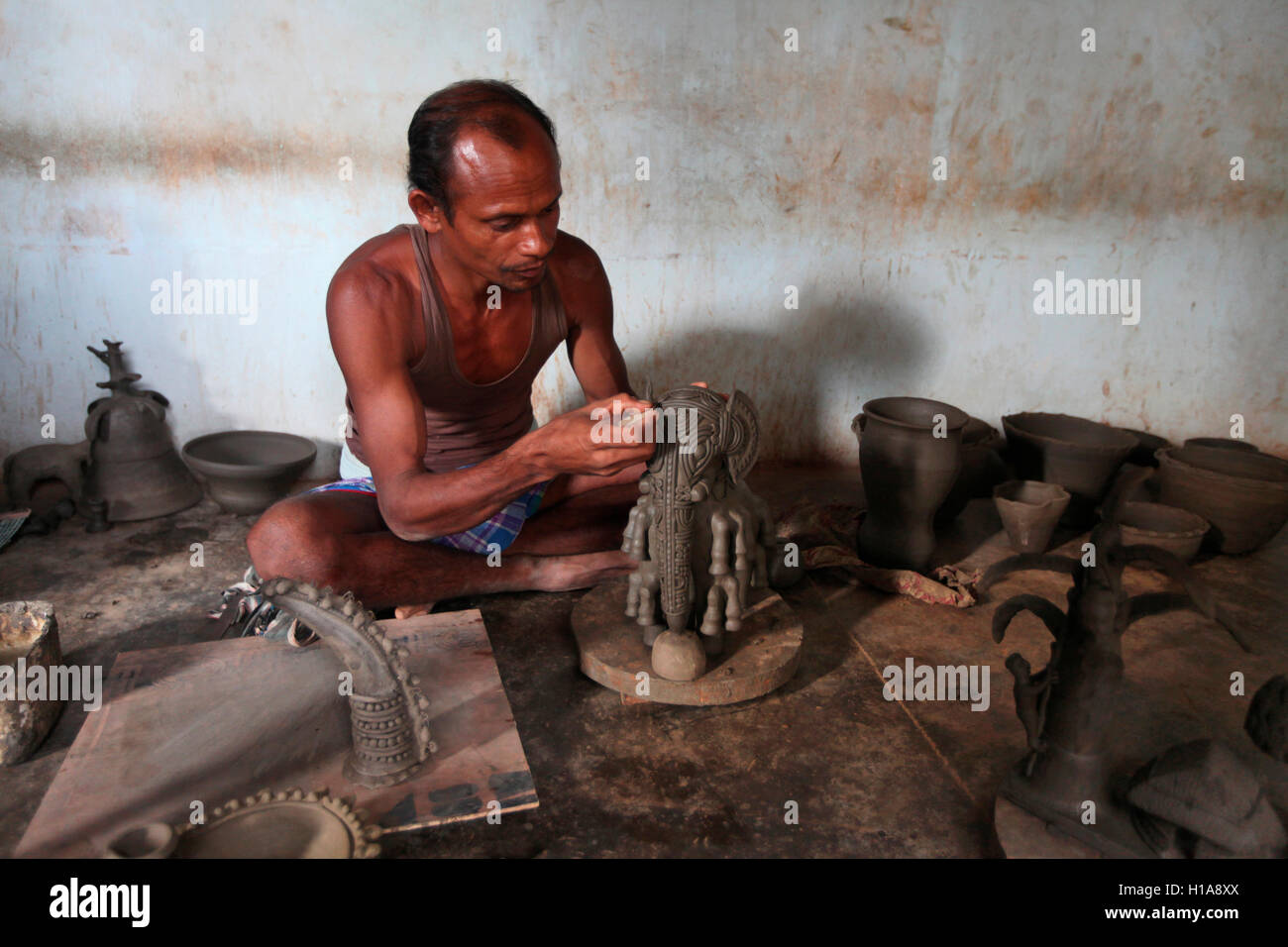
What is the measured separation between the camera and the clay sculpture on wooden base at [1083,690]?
6.11ft

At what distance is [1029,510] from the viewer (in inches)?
142

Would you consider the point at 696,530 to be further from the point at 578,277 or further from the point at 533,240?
the point at 578,277

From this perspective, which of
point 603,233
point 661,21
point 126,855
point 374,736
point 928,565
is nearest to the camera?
point 126,855

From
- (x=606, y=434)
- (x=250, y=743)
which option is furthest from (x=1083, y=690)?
(x=250, y=743)

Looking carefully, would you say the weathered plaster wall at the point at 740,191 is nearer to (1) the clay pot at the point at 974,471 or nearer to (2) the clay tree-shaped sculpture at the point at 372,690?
(1) the clay pot at the point at 974,471

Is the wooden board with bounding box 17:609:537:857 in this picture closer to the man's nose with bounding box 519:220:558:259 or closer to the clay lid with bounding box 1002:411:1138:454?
the man's nose with bounding box 519:220:558:259

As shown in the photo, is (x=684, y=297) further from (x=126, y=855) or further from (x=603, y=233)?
(x=126, y=855)

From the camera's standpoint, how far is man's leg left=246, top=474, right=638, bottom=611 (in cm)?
273

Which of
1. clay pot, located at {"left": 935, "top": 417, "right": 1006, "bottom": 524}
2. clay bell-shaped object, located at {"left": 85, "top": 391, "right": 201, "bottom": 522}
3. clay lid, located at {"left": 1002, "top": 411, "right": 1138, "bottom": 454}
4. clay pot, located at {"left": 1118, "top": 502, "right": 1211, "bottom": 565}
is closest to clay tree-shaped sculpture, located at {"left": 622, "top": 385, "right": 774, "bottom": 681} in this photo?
clay pot, located at {"left": 935, "top": 417, "right": 1006, "bottom": 524}

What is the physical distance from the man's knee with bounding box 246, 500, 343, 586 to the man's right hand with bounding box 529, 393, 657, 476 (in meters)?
0.91

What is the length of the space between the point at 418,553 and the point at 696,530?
1.02m

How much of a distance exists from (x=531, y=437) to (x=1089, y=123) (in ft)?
12.0

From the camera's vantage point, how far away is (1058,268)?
14.9 feet

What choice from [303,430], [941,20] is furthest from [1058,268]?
[303,430]
